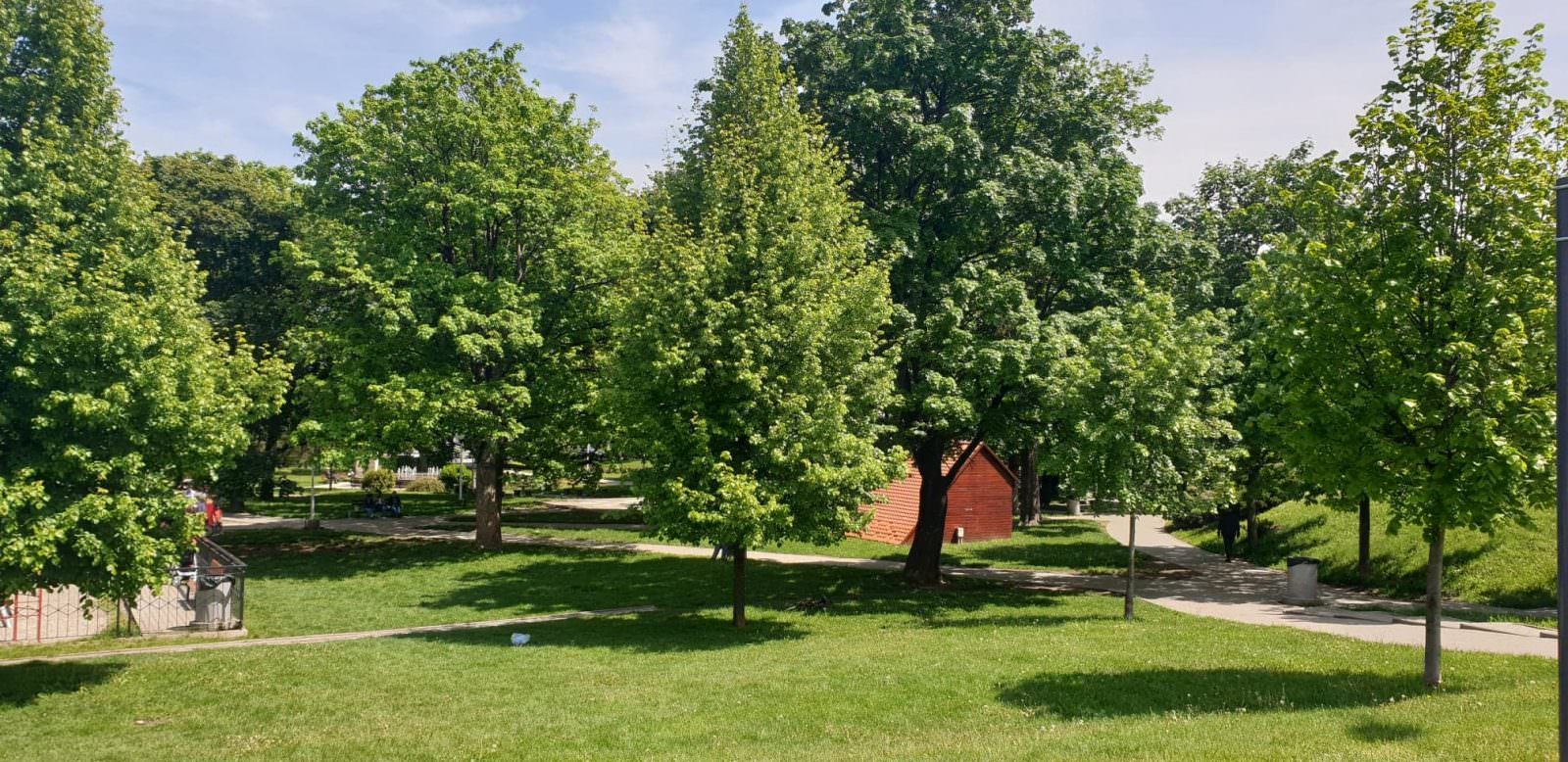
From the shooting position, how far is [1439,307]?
37.7 feet

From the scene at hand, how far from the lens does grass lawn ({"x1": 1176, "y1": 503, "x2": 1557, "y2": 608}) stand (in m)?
21.2

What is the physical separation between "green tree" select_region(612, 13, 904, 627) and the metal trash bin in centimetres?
986

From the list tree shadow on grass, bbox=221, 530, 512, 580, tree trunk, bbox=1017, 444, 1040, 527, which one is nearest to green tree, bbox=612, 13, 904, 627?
tree shadow on grass, bbox=221, 530, 512, 580

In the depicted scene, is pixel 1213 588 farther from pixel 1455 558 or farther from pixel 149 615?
pixel 149 615

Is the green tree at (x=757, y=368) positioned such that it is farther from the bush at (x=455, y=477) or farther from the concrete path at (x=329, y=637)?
the bush at (x=455, y=477)

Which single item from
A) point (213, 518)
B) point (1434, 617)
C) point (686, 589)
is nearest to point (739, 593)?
point (686, 589)

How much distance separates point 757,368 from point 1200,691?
9.30 metres

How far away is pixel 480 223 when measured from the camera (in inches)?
1126

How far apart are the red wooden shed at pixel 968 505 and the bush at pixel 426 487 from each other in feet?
107

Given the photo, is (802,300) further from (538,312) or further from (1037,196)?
(538,312)

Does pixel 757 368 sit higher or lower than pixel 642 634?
higher

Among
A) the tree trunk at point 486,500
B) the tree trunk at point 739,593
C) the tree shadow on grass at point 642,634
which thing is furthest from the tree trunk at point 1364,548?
the tree trunk at point 486,500

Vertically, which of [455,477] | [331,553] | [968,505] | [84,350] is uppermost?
[84,350]

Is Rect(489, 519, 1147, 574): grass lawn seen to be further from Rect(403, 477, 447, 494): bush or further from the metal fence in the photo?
Rect(403, 477, 447, 494): bush
